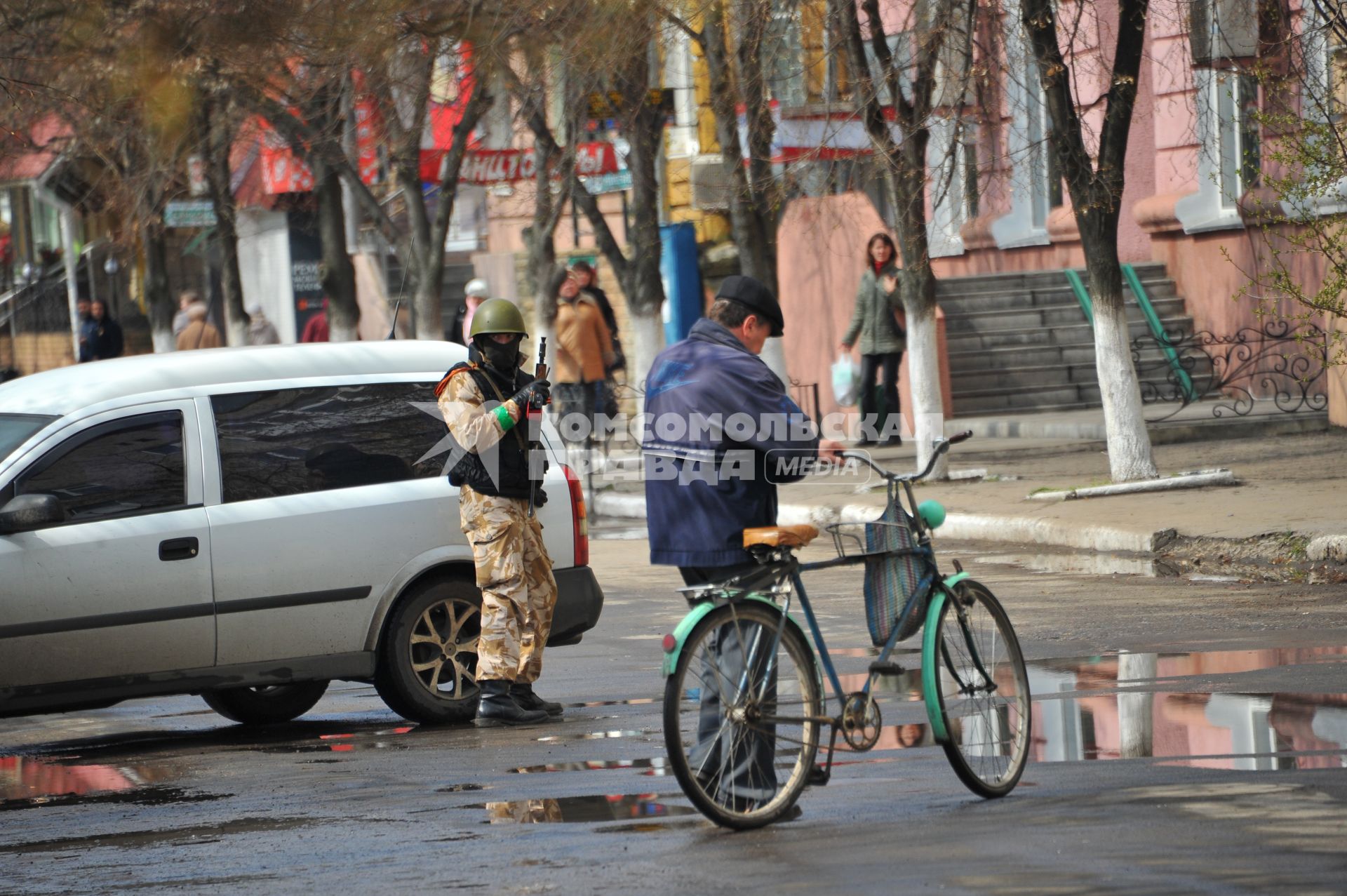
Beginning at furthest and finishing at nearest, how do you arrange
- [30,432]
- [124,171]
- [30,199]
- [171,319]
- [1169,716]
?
[30,199] < [171,319] < [124,171] < [30,432] < [1169,716]

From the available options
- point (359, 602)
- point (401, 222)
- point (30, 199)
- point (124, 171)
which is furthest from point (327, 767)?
point (30, 199)

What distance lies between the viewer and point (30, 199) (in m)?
52.6

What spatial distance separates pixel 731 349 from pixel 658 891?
188cm

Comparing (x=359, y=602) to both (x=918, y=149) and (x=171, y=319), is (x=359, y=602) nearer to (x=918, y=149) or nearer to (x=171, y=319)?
(x=918, y=149)

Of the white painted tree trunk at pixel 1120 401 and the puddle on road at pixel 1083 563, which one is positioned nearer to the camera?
the puddle on road at pixel 1083 563

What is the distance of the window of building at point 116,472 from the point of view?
8.41 metres

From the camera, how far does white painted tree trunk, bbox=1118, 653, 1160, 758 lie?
738 cm

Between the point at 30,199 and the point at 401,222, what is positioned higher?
the point at 30,199

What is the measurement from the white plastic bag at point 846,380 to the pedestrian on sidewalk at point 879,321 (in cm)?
54

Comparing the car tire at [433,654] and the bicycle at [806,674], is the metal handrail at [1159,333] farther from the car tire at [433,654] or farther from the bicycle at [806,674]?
the bicycle at [806,674]

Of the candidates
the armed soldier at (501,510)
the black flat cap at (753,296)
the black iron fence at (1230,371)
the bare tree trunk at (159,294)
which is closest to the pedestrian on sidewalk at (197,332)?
the bare tree trunk at (159,294)

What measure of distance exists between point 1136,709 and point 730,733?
245 cm

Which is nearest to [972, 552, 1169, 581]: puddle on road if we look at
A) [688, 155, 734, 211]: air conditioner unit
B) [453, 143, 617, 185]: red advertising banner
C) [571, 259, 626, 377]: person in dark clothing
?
[571, 259, 626, 377]: person in dark clothing

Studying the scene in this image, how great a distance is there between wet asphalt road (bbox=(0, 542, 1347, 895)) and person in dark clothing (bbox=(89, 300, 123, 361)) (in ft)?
67.8
